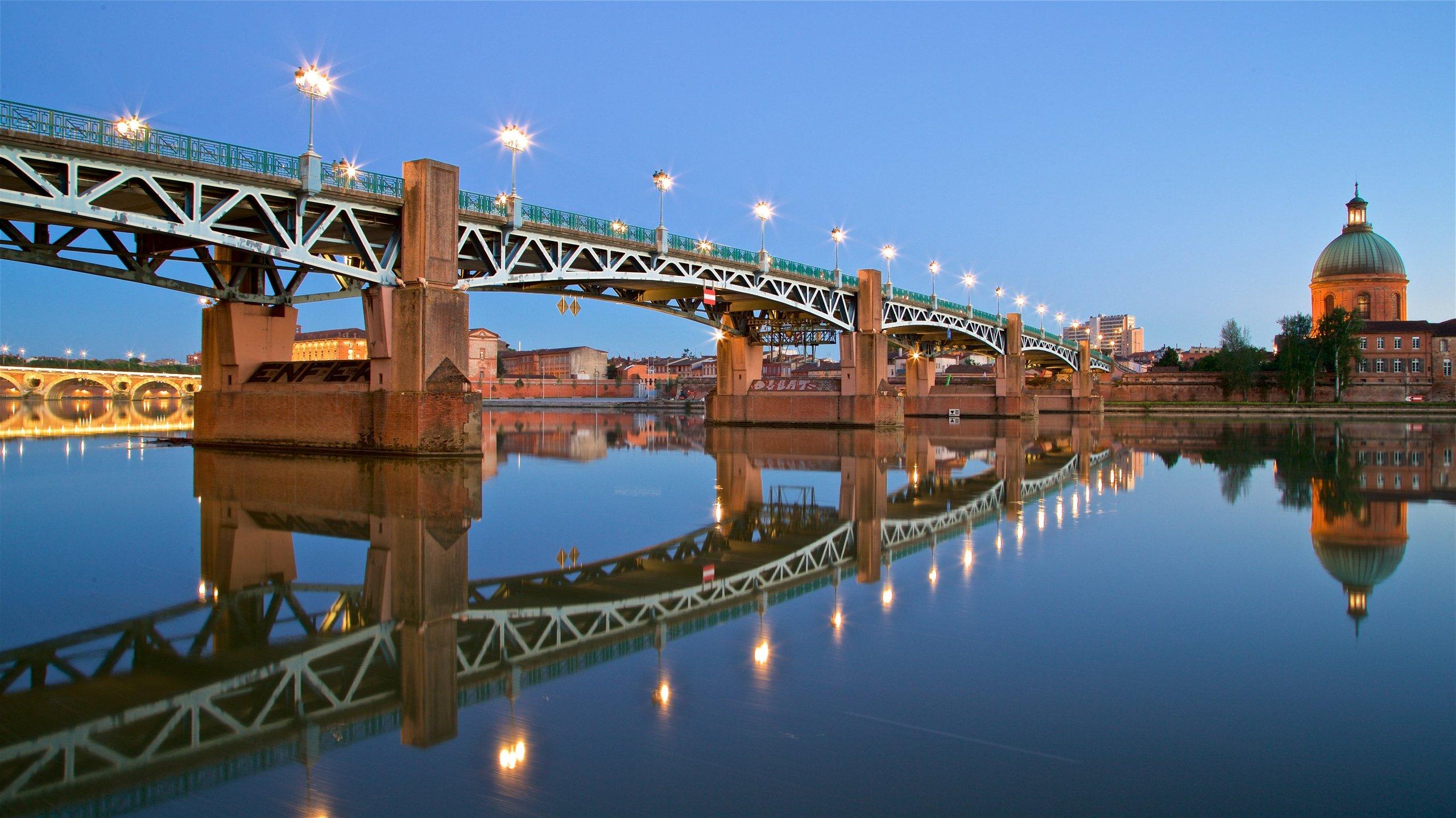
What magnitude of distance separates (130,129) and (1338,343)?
114m

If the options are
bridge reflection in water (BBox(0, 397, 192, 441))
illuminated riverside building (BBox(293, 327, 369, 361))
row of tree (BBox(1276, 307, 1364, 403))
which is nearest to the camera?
bridge reflection in water (BBox(0, 397, 192, 441))

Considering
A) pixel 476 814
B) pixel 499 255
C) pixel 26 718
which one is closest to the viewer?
pixel 476 814

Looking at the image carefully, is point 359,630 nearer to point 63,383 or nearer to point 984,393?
point 984,393

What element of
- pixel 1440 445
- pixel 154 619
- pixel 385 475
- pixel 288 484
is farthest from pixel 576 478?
pixel 1440 445

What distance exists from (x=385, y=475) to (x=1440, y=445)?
145 ft

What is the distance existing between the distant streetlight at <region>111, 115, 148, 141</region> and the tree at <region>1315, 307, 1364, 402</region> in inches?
4381

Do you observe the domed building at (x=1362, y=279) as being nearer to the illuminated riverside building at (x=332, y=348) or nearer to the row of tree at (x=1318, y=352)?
the row of tree at (x=1318, y=352)

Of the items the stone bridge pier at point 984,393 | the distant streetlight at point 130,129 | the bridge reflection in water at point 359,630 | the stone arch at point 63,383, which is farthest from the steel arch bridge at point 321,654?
the stone arch at point 63,383

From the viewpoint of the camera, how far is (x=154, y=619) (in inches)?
332

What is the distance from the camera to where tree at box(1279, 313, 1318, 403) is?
99188 millimetres

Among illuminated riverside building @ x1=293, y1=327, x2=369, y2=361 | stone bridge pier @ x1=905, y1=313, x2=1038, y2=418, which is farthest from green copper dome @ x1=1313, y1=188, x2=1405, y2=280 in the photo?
illuminated riverside building @ x1=293, y1=327, x2=369, y2=361

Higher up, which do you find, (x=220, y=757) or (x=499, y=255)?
(x=499, y=255)

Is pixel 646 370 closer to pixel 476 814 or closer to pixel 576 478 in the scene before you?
pixel 576 478

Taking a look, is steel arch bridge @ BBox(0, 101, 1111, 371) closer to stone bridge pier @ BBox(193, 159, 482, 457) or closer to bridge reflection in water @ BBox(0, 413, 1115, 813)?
stone bridge pier @ BBox(193, 159, 482, 457)
